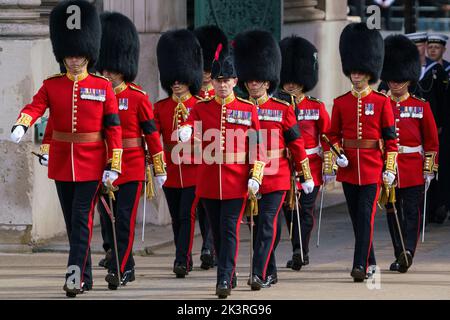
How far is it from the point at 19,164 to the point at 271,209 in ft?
9.40

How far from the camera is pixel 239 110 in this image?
35.8 ft

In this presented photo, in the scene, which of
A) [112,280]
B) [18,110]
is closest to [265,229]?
[112,280]

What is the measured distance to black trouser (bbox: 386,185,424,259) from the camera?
40.5 ft

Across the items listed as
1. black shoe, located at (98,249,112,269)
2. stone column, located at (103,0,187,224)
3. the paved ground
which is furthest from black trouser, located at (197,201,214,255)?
stone column, located at (103,0,187,224)

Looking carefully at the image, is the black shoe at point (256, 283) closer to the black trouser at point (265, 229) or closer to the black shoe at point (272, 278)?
the black trouser at point (265, 229)

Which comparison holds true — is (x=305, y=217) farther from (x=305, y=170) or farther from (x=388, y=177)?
(x=305, y=170)

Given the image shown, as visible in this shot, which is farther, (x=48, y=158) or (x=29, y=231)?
(x=29, y=231)

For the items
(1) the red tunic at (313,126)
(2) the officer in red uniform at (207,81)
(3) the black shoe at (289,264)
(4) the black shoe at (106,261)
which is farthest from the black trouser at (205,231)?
(1) the red tunic at (313,126)

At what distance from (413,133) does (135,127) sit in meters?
2.09

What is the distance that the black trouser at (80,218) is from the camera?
10891 millimetres

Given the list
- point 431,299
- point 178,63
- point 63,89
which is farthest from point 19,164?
point 431,299

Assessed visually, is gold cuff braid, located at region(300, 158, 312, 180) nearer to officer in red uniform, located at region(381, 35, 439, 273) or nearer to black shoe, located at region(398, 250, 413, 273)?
officer in red uniform, located at region(381, 35, 439, 273)

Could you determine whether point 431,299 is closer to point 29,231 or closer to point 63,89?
point 63,89

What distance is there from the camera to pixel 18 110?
1336 cm
